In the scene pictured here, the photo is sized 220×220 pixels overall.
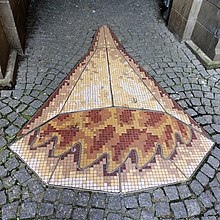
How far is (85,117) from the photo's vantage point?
3723mm

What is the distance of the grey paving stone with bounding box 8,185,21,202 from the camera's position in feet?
9.44

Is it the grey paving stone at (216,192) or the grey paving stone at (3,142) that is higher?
the grey paving stone at (216,192)

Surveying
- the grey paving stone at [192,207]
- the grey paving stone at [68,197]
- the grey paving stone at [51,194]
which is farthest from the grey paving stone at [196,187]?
the grey paving stone at [51,194]

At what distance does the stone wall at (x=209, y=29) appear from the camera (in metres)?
4.55

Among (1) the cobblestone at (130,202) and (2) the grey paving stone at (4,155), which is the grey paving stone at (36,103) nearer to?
(2) the grey paving stone at (4,155)

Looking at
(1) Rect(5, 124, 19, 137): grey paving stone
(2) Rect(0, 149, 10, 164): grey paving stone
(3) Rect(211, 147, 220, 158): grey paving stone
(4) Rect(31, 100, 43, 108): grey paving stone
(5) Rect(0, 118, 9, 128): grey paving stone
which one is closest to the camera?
(2) Rect(0, 149, 10, 164): grey paving stone

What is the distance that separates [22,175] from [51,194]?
0.47m

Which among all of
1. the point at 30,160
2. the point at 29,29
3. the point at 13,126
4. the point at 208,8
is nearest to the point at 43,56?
the point at 29,29

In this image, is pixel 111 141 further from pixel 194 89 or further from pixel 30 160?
pixel 194 89

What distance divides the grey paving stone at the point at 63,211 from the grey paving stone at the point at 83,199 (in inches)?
4.6

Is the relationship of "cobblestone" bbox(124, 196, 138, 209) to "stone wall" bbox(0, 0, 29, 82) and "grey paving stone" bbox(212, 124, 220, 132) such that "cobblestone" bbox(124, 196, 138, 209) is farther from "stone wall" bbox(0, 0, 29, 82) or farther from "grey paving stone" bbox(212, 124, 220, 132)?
"stone wall" bbox(0, 0, 29, 82)

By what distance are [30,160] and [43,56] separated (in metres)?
2.44

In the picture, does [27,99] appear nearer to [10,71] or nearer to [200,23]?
[10,71]

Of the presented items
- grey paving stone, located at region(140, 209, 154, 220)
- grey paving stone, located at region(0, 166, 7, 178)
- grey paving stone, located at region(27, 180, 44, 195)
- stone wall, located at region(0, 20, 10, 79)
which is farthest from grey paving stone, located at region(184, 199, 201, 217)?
stone wall, located at region(0, 20, 10, 79)
